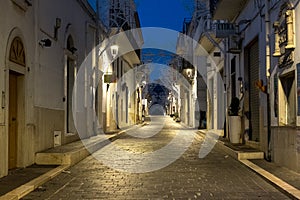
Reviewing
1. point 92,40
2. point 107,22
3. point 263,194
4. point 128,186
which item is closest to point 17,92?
point 128,186

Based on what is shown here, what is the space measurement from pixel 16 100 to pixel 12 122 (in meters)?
0.57

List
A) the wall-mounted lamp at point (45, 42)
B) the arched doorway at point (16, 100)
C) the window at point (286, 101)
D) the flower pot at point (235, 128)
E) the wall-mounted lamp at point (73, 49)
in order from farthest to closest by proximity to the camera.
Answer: the wall-mounted lamp at point (73, 49) < the flower pot at point (235, 128) < the wall-mounted lamp at point (45, 42) < the window at point (286, 101) < the arched doorway at point (16, 100)

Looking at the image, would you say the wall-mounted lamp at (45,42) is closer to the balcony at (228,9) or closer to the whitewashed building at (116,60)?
the balcony at (228,9)

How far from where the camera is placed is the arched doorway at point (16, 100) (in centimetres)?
1078

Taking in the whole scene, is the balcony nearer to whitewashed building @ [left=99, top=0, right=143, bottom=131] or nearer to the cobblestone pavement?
the cobblestone pavement

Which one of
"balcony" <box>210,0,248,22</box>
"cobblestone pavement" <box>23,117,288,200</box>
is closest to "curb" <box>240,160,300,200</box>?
"cobblestone pavement" <box>23,117,288,200</box>

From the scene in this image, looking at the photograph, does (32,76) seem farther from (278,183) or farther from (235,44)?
(235,44)

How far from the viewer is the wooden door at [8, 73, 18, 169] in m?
10.9

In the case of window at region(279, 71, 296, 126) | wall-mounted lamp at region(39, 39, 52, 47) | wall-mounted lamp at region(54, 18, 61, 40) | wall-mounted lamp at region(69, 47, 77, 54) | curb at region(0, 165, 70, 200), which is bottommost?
curb at region(0, 165, 70, 200)

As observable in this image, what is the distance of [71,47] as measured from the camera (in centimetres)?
1730

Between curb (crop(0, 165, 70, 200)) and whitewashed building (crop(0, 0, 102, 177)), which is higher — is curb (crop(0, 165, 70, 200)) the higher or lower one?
the lower one

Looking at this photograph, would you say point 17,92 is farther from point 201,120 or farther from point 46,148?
point 201,120

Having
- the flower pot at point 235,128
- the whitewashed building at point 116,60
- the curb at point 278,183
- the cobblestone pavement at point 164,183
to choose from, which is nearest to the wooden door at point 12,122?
the cobblestone pavement at point 164,183

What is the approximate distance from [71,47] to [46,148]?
5028mm
